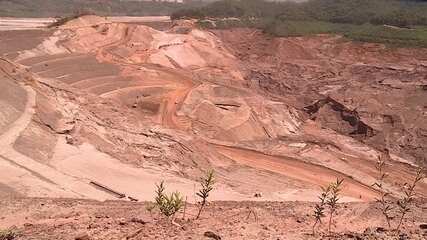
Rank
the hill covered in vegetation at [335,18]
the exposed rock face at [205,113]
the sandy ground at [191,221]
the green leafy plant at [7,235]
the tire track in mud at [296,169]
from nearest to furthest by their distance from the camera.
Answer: the green leafy plant at [7,235] < the sandy ground at [191,221] < the exposed rock face at [205,113] < the tire track in mud at [296,169] < the hill covered in vegetation at [335,18]

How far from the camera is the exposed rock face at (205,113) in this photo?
19594 millimetres

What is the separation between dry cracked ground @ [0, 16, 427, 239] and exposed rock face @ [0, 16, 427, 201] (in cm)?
8

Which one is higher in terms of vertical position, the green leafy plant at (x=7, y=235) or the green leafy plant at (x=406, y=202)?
the green leafy plant at (x=406, y=202)

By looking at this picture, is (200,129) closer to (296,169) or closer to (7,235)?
(296,169)

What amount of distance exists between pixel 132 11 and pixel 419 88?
63.8 m

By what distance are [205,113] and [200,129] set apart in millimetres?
1484

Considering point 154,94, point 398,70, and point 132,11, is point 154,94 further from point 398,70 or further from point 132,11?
point 132,11

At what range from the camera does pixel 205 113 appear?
28078 mm

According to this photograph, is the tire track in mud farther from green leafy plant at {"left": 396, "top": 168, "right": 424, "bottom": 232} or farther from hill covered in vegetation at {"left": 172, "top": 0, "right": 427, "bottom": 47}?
hill covered in vegetation at {"left": 172, "top": 0, "right": 427, "bottom": 47}

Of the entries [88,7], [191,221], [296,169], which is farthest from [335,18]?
[191,221]

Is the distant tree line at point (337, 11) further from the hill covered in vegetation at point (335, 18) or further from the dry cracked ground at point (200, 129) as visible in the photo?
the dry cracked ground at point (200, 129)

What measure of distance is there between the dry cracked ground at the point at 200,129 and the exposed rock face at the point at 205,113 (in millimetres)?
81

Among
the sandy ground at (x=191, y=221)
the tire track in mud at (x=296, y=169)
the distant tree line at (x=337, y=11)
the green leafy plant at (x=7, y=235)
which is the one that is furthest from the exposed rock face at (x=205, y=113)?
the distant tree line at (x=337, y=11)

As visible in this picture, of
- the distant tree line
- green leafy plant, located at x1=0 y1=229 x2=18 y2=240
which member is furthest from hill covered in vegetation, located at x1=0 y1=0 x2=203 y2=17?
green leafy plant, located at x1=0 y1=229 x2=18 y2=240
